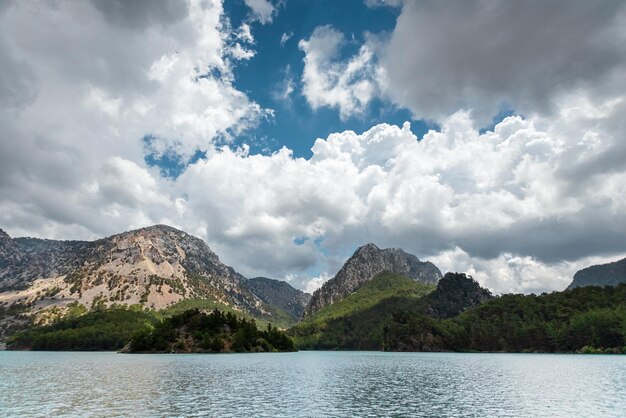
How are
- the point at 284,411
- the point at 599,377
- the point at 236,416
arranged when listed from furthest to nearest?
the point at 599,377, the point at 284,411, the point at 236,416

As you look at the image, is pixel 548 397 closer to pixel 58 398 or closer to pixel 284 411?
pixel 284 411

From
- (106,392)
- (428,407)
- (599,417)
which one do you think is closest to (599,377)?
(599,417)

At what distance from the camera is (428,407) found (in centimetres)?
6519

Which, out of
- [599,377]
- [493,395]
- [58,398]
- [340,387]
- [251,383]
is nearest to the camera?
[58,398]

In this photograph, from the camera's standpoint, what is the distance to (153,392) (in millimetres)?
82562

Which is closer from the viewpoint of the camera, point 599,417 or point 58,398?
point 599,417

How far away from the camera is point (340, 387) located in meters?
93.3

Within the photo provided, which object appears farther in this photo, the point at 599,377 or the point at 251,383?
the point at 599,377

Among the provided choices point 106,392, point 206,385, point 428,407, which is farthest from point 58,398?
point 428,407

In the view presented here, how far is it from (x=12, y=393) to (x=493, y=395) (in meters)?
91.9

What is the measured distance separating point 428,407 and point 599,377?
76166mm

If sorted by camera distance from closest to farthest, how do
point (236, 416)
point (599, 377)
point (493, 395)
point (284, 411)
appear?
1. point (236, 416)
2. point (284, 411)
3. point (493, 395)
4. point (599, 377)

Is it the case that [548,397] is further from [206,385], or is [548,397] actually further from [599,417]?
[206,385]

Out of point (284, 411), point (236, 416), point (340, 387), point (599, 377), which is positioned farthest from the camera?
point (599, 377)
